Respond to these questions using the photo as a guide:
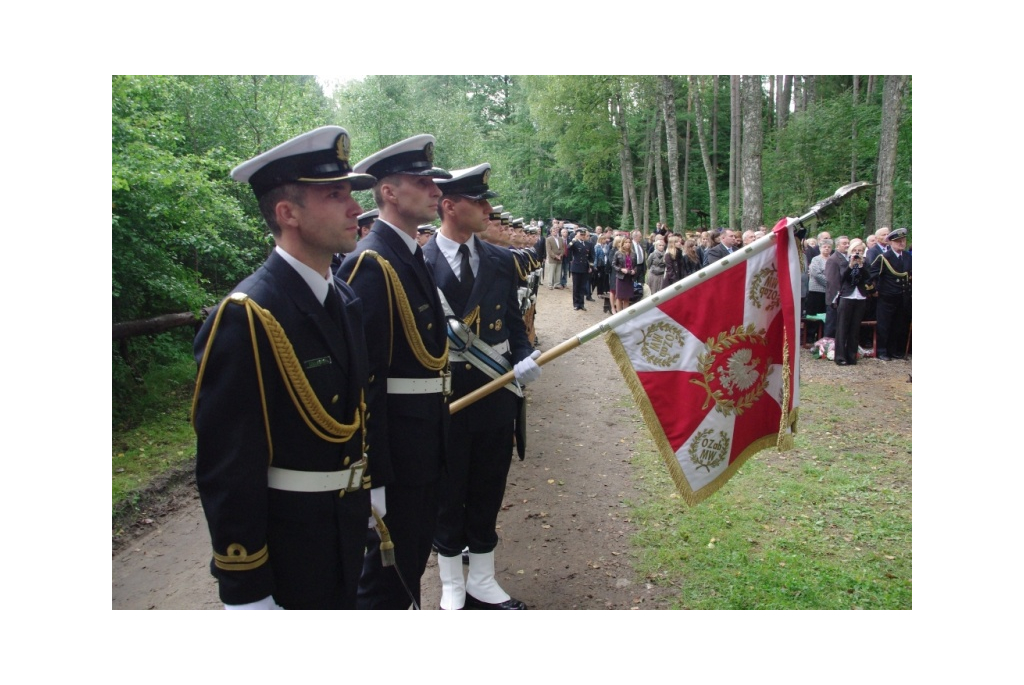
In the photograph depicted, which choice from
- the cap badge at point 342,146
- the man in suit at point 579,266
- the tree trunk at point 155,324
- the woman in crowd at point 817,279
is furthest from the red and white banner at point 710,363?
the man in suit at point 579,266

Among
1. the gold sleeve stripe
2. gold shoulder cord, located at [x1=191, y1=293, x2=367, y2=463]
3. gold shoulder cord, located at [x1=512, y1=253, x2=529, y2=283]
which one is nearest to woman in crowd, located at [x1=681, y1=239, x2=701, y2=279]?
gold shoulder cord, located at [x1=512, y1=253, x2=529, y2=283]

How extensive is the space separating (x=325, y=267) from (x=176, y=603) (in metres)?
2.78

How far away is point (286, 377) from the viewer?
2143 mm

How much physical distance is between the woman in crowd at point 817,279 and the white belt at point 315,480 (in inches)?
458

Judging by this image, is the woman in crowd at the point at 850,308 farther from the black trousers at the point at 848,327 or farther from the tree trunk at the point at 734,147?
the tree trunk at the point at 734,147

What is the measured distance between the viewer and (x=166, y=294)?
22.0ft

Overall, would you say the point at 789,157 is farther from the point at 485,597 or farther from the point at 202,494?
the point at 202,494

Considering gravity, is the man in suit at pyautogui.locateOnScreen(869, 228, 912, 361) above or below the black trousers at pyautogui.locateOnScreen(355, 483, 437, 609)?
above

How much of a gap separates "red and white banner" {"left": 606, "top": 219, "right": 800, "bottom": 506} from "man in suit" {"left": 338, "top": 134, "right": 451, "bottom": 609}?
1.01 m

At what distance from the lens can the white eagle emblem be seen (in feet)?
11.4

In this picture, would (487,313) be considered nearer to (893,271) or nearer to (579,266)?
(893,271)

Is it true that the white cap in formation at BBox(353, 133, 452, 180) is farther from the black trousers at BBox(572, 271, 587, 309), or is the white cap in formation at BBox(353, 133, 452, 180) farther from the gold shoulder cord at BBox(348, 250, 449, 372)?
the black trousers at BBox(572, 271, 587, 309)

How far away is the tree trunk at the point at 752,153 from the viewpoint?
13.2 meters

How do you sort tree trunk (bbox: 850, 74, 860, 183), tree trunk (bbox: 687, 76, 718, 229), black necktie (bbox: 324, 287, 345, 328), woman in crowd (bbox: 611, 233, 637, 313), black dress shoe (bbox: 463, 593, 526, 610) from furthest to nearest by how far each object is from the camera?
tree trunk (bbox: 687, 76, 718, 229) < tree trunk (bbox: 850, 74, 860, 183) < woman in crowd (bbox: 611, 233, 637, 313) < black dress shoe (bbox: 463, 593, 526, 610) < black necktie (bbox: 324, 287, 345, 328)
